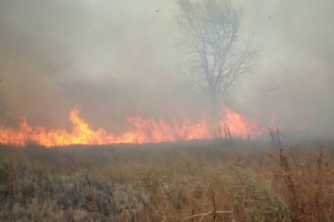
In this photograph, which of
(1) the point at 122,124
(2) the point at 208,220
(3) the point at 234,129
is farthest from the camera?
(3) the point at 234,129

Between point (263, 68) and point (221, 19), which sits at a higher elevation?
point (221, 19)

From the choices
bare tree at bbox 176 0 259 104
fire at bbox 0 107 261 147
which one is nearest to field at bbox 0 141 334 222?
fire at bbox 0 107 261 147

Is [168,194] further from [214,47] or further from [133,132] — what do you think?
[214,47]

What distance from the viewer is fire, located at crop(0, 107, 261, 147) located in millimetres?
10836

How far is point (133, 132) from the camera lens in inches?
560

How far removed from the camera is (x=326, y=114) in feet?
54.1

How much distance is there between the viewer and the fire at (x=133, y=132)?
427 inches

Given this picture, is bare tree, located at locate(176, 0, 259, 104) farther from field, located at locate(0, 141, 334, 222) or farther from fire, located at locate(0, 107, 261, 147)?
field, located at locate(0, 141, 334, 222)

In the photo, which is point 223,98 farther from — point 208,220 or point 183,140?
point 208,220

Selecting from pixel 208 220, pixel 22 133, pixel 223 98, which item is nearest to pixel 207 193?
pixel 208 220

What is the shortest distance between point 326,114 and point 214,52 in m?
7.95

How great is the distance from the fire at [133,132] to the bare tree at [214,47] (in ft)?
7.43

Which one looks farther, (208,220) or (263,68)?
(263,68)

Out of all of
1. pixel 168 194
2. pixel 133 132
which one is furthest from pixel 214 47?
pixel 168 194
